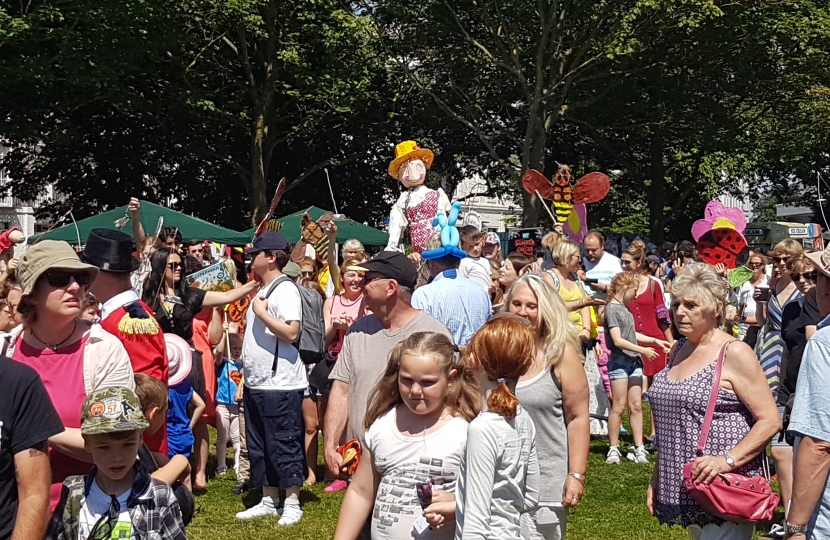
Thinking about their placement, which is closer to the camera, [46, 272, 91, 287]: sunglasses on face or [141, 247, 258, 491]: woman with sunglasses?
[46, 272, 91, 287]: sunglasses on face

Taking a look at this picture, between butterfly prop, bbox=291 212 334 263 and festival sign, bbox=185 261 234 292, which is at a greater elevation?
butterfly prop, bbox=291 212 334 263

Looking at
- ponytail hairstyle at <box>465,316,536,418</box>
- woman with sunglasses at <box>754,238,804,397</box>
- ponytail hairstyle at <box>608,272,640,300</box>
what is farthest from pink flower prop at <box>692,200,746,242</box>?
ponytail hairstyle at <box>465,316,536,418</box>

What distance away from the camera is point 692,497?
4387 mm

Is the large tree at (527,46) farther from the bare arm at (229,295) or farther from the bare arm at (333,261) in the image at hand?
the bare arm at (229,295)

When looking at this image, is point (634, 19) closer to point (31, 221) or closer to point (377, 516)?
point (377, 516)

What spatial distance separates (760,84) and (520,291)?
28.4m

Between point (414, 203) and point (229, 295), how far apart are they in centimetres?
290

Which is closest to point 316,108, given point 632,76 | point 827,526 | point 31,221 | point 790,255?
point 632,76

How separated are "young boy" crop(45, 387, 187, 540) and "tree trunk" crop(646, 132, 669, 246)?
1330 inches

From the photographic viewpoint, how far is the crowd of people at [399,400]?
3252mm

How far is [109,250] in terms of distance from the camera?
4.79 meters

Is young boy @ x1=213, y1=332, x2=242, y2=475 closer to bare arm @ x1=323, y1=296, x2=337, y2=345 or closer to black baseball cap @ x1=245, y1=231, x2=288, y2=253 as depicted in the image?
bare arm @ x1=323, y1=296, x2=337, y2=345

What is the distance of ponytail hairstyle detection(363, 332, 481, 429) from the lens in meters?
3.72

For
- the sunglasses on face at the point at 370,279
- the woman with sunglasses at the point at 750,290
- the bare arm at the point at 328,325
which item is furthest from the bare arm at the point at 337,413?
the woman with sunglasses at the point at 750,290
